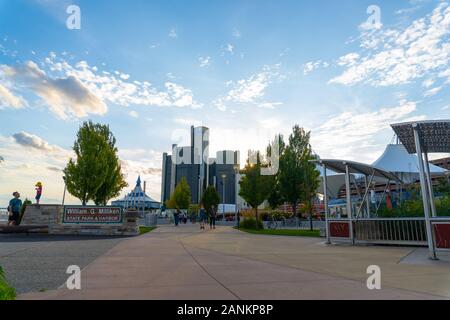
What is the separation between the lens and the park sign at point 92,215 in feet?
57.9

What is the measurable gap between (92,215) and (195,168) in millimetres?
82209

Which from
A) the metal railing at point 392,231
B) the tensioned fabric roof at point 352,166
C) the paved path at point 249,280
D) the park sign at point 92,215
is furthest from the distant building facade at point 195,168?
the paved path at point 249,280

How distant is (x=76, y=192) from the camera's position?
23.1 m

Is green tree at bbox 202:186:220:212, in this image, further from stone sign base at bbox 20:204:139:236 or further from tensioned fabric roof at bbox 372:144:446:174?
stone sign base at bbox 20:204:139:236

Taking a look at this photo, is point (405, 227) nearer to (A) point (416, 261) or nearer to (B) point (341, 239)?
(B) point (341, 239)

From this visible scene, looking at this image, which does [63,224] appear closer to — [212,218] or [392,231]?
[212,218]

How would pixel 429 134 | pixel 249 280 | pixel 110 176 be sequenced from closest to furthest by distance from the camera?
pixel 249 280, pixel 429 134, pixel 110 176

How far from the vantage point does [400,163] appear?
26953mm

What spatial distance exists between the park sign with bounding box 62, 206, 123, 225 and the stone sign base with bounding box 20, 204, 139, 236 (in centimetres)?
19

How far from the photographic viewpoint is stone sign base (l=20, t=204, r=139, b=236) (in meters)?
17.2

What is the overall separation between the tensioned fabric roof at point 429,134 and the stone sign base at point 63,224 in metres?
14.1

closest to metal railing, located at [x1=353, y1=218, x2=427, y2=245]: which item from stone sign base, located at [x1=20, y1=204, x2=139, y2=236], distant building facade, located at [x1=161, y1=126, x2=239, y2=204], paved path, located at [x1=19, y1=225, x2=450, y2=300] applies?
paved path, located at [x1=19, y1=225, x2=450, y2=300]

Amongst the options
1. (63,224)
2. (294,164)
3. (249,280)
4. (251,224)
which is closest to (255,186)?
(251,224)
